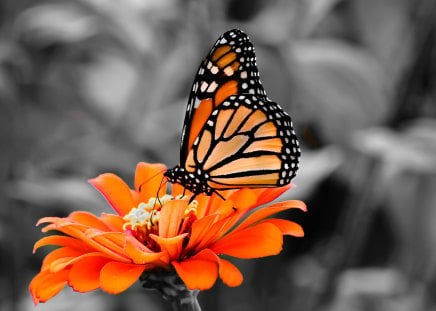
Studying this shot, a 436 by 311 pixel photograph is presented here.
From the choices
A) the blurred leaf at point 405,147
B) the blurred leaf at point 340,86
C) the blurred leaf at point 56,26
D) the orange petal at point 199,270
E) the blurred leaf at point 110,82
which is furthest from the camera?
the blurred leaf at point 110,82

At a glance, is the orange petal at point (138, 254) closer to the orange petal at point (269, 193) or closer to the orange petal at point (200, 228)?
the orange petal at point (200, 228)

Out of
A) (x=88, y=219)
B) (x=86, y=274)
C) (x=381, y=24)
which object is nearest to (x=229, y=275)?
(x=86, y=274)

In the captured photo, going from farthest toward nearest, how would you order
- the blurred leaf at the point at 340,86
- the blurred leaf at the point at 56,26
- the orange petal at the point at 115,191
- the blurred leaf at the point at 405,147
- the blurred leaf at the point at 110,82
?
the blurred leaf at the point at 110,82 < the blurred leaf at the point at 56,26 < the blurred leaf at the point at 340,86 < the blurred leaf at the point at 405,147 < the orange petal at the point at 115,191

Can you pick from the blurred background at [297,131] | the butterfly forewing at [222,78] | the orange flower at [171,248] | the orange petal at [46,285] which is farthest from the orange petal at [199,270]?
the blurred background at [297,131]

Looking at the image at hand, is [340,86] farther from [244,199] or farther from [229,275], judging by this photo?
[229,275]

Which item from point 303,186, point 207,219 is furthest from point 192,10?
point 207,219

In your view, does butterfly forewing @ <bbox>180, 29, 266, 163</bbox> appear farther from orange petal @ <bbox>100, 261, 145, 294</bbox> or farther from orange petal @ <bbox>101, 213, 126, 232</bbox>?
orange petal @ <bbox>100, 261, 145, 294</bbox>

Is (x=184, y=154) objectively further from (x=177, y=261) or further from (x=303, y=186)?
(x=303, y=186)
